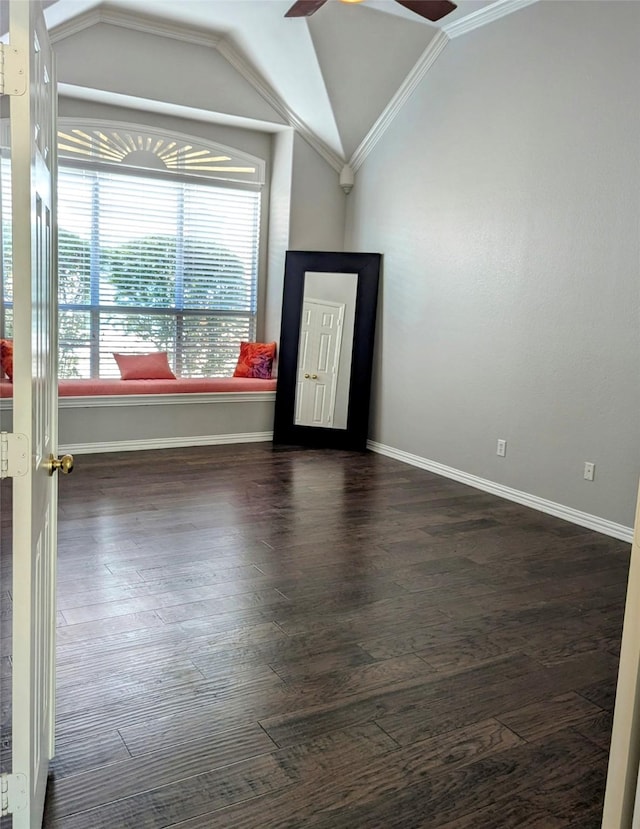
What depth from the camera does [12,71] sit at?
4.23 ft

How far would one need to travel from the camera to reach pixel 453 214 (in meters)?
5.56

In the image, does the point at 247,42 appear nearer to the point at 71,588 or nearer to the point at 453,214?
the point at 453,214

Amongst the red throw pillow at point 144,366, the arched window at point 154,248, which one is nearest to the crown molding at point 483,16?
the arched window at point 154,248

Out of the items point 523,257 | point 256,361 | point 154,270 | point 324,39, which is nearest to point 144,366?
point 154,270

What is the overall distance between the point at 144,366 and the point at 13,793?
5.21 m

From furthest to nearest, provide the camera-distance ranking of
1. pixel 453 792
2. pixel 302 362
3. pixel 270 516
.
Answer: pixel 302 362, pixel 270 516, pixel 453 792

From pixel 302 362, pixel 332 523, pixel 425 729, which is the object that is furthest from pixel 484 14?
pixel 425 729

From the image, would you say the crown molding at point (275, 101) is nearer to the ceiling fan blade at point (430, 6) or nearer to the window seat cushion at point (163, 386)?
the window seat cushion at point (163, 386)

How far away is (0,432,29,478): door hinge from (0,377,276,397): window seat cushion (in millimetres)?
4606

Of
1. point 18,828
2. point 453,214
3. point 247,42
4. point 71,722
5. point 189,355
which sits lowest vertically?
point 71,722

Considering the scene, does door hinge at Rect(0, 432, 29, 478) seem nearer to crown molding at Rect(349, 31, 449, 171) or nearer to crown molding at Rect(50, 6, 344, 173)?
crown molding at Rect(50, 6, 344, 173)

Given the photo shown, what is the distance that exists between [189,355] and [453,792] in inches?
217

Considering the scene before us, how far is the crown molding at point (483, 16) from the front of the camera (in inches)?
193

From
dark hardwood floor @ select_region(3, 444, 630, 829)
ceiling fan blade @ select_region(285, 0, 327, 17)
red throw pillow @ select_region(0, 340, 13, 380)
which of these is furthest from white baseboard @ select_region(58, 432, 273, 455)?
ceiling fan blade @ select_region(285, 0, 327, 17)
